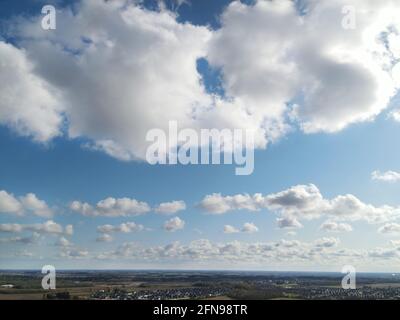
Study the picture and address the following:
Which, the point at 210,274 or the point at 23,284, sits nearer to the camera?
the point at 23,284

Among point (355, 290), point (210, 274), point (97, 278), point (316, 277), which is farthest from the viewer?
point (210, 274)
